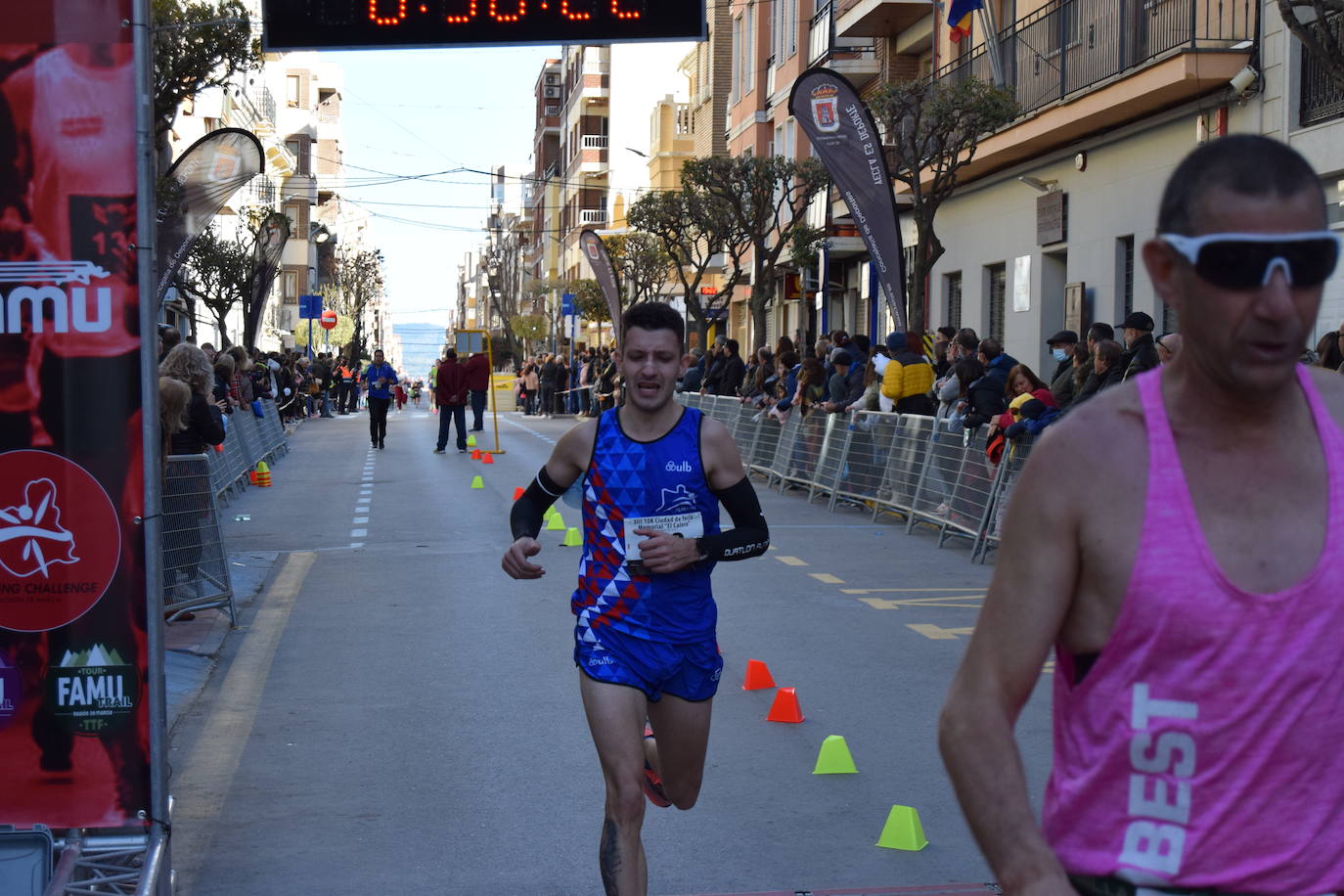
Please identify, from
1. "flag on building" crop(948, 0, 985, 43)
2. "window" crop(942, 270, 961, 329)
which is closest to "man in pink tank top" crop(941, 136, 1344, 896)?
"flag on building" crop(948, 0, 985, 43)

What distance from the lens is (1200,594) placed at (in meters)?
2.10

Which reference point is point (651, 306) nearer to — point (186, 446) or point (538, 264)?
point (186, 446)

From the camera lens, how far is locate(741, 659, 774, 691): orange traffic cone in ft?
29.3

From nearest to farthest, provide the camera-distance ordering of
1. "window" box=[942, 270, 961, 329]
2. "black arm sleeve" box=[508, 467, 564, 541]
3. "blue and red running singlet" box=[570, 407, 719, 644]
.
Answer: "blue and red running singlet" box=[570, 407, 719, 644] < "black arm sleeve" box=[508, 467, 564, 541] < "window" box=[942, 270, 961, 329]

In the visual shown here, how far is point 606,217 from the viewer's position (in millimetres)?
95688

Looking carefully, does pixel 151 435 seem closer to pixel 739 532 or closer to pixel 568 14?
pixel 739 532

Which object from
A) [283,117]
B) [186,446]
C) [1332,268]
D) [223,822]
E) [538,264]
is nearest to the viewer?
[1332,268]

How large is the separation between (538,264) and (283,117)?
37.0m

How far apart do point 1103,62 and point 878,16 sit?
1152 centimetres

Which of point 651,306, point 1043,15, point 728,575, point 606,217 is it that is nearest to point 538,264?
point 606,217

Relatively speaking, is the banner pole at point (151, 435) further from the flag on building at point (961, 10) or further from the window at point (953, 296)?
the window at point (953, 296)

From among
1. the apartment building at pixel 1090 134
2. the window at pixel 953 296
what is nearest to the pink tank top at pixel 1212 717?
the apartment building at pixel 1090 134

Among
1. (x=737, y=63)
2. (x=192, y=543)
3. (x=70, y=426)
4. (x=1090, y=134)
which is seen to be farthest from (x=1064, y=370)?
(x=737, y=63)

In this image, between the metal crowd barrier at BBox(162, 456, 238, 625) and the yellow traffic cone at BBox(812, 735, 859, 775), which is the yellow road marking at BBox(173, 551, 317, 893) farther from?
the yellow traffic cone at BBox(812, 735, 859, 775)
